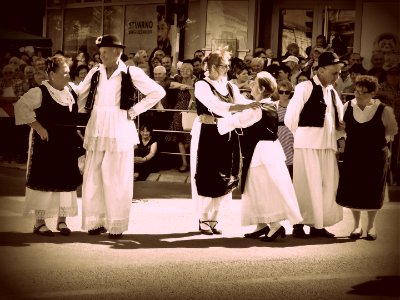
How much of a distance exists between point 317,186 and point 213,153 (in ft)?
4.09

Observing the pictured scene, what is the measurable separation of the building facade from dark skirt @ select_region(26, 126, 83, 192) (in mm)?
7598

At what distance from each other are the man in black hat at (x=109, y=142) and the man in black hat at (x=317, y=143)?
6.02 feet

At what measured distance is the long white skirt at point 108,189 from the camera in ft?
29.7

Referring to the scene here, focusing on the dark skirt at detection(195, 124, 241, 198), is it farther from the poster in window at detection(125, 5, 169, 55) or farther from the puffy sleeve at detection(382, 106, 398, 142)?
the poster in window at detection(125, 5, 169, 55)

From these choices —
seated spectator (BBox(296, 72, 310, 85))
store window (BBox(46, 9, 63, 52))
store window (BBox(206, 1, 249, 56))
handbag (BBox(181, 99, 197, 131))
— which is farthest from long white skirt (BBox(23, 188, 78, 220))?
store window (BBox(46, 9, 63, 52))

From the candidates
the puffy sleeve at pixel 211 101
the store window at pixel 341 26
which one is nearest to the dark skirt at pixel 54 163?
the puffy sleeve at pixel 211 101

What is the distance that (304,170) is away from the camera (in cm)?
963

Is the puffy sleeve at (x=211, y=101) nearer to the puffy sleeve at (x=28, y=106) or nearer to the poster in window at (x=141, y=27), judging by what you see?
the puffy sleeve at (x=28, y=106)

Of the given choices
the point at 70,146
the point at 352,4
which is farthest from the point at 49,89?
the point at 352,4

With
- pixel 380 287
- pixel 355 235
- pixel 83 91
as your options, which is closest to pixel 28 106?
pixel 83 91

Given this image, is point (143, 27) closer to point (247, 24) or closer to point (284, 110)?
point (247, 24)

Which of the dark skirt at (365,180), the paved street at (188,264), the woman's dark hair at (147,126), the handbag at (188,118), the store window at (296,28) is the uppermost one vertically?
the store window at (296,28)

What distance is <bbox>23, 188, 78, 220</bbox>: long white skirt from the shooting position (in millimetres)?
9148

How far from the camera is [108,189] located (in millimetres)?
9031
